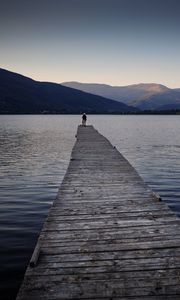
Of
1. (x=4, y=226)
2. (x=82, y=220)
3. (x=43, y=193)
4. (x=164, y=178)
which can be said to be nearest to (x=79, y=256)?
(x=82, y=220)

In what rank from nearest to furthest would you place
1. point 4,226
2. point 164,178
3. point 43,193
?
point 4,226, point 43,193, point 164,178

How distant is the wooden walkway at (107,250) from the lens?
6.16 metres

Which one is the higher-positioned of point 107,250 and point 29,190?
point 107,250

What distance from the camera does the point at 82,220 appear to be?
400 inches

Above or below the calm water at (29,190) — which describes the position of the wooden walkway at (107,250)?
above

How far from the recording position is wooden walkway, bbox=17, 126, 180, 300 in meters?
6.16

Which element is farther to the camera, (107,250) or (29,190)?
(29,190)

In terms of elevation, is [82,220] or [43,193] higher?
[82,220]

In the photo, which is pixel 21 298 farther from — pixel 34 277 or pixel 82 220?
pixel 82 220

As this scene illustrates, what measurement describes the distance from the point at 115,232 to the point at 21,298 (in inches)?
143

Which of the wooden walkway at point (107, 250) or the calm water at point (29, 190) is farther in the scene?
the calm water at point (29, 190)

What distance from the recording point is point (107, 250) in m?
7.81

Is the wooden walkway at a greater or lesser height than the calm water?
greater

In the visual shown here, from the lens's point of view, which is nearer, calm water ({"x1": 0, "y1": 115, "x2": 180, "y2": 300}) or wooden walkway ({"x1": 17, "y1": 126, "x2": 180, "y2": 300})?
wooden walkway ({"x1": 17, "y1": 126, "x2": 180, "y2": 300})
